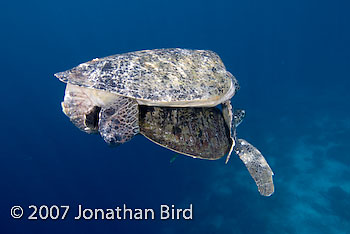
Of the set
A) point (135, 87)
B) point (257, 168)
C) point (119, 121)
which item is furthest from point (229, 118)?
point (119, 121)

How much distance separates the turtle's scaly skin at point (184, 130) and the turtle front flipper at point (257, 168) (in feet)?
1.67

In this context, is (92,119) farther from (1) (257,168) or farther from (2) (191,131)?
(1) (257,168)

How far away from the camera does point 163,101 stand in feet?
9.75

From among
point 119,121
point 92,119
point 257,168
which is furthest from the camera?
point 257,168

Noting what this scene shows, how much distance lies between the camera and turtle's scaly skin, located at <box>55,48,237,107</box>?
2979 mm

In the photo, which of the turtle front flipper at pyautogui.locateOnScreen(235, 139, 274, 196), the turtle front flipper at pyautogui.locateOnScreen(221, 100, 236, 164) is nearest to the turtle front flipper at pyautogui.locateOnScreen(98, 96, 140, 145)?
the turtle front flipper at pyautogui.locateOnScreen(221, 100, 236, 164)

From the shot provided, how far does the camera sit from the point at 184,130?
3254 mm

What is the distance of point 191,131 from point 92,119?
1348 mm

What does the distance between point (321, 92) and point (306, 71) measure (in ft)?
29.2

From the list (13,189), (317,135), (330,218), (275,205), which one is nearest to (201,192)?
(275,205)

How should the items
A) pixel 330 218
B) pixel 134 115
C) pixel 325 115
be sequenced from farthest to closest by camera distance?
1. pixel 325 115
2. pixel 330 218
3. pixel 134 115

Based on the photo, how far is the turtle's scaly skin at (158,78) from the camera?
2.98m

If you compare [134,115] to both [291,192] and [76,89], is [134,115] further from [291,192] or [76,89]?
[291,192]

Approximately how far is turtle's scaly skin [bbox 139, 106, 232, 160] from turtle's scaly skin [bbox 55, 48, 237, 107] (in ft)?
0.53
